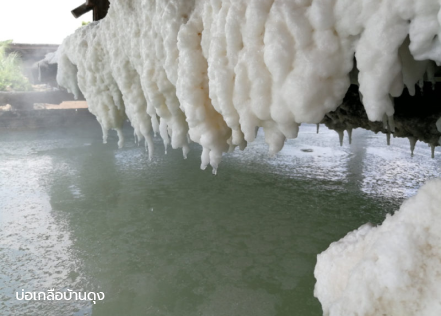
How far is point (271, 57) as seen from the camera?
1.30m

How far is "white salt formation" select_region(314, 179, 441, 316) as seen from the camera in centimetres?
92

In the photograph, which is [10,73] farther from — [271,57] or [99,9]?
[271,57]

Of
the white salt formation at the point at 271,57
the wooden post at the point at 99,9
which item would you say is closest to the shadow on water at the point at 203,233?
the white salt formation at the point at 271,57

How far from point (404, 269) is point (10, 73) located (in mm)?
13551

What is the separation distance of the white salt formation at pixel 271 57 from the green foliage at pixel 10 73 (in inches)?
446

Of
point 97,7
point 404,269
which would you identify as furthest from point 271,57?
point 97,7

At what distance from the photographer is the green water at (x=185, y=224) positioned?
84.4 inches

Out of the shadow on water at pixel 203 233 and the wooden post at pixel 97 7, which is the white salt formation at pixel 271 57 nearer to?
the shadow on water at pixel 203 233

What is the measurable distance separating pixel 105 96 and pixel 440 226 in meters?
2.75

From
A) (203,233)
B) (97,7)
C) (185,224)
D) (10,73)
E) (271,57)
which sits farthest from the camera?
(10,73)

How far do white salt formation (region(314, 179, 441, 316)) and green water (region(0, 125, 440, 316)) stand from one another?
41.6 inches

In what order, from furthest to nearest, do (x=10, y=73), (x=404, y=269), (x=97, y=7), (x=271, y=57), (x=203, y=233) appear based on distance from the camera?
(x=10, y=73)
(x=97, y=7)
(x=203, y=233)
(x=271, y=57)
(x=404, y=269)

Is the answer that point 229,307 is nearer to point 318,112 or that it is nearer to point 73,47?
point 318,112

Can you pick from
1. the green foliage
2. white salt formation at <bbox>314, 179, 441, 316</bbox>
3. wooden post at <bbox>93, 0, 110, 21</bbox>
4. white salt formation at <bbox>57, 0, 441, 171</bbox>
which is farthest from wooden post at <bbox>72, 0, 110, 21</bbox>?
the green foliage
